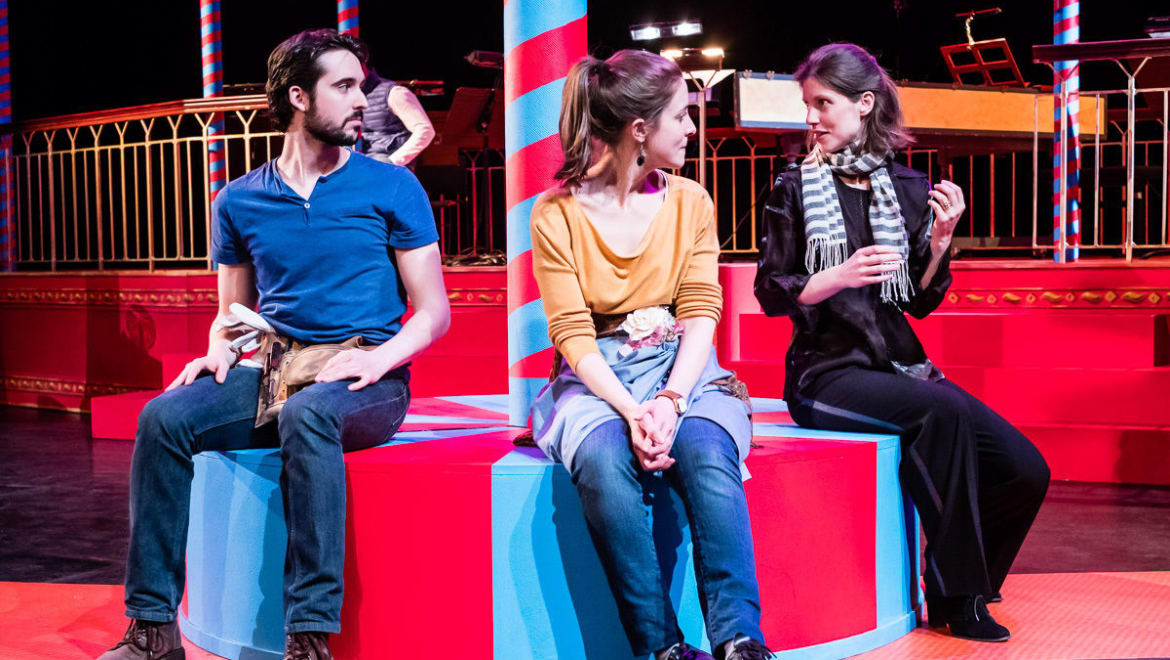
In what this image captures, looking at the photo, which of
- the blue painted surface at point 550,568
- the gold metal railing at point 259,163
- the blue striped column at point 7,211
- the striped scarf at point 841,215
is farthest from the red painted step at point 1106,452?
the blue striped column at point 7,211

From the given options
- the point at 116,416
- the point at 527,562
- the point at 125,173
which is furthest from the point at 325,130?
the point at 125,173

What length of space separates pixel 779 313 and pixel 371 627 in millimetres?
1191

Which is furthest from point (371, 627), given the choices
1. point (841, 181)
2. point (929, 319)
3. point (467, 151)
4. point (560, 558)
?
point (467, 151)

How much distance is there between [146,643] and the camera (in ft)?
7.65

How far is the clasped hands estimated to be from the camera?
2.19m

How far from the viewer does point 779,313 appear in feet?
9.41

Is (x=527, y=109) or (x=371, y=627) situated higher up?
(x=527, y=109)

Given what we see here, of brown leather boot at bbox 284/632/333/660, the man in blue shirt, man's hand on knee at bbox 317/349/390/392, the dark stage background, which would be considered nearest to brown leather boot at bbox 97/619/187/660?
the man in blue shirt

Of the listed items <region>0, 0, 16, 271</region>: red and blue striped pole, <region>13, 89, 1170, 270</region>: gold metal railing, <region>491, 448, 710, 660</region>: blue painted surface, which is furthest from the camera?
<region>0, 0, 16, 271</region>: red and blue striped pole

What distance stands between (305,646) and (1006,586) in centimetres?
184

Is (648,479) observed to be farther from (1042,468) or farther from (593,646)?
(1042,468)

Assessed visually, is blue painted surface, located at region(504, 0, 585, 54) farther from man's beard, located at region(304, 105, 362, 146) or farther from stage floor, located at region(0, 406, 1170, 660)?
stage floor, located at region(0, 406, 1170, 660)

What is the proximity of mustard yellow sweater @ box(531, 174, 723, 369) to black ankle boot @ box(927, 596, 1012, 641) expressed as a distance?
832mm

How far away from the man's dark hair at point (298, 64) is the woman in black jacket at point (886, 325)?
42.5 inches
